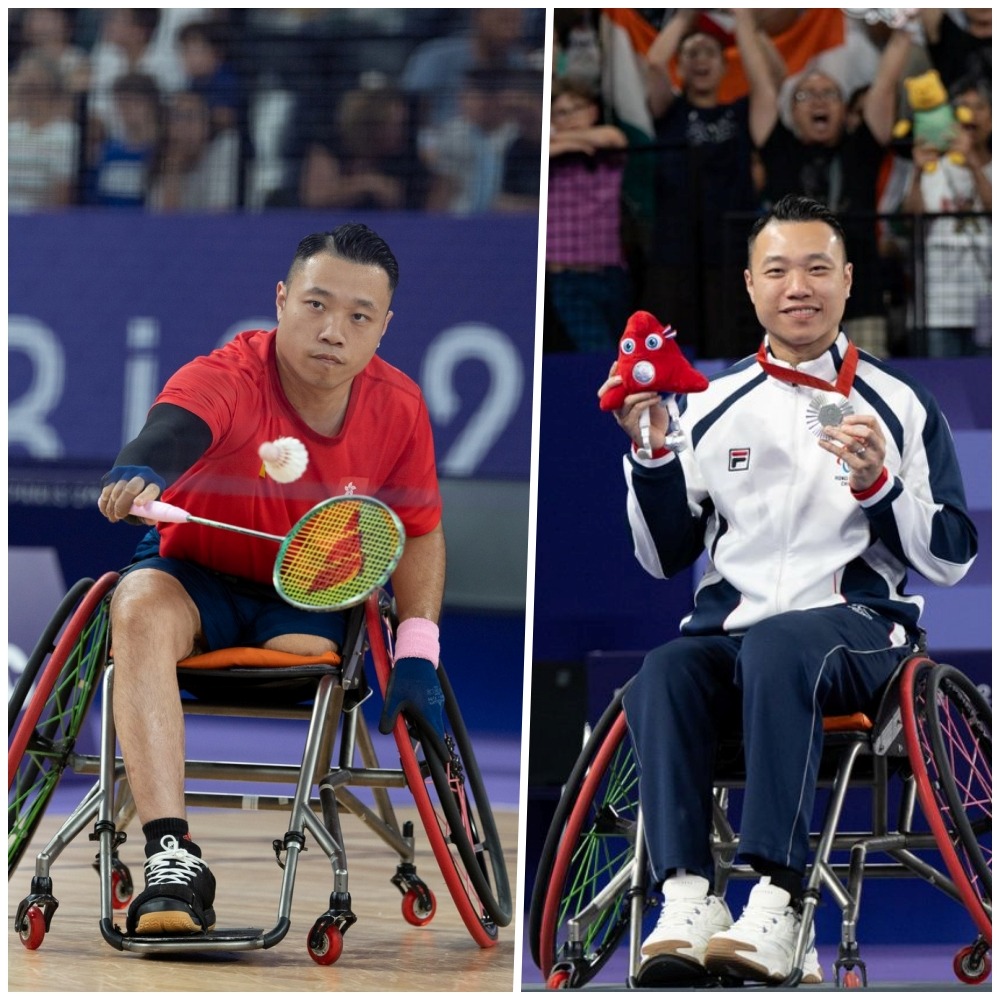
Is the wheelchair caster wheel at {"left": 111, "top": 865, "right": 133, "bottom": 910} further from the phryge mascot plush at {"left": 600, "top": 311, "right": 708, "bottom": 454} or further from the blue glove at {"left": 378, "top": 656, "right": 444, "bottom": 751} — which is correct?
the phryge mascot plush at {"left": 600, "top": 311, "right": 708, "bottom": 454}

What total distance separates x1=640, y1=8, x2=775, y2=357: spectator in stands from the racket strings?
3.41 feet

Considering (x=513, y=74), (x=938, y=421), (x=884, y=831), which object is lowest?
(x=884, y=831)

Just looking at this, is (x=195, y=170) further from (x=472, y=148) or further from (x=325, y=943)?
(x=325, y=943)

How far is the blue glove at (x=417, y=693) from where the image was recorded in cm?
283

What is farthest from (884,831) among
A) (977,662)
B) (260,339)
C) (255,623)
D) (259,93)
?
(259,93)

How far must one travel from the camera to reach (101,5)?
2.85 meters

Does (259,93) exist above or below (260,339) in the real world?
above

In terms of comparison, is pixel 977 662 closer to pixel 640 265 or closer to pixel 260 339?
pixel 640 265

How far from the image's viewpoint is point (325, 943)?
267 cm

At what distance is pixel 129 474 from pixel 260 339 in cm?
35

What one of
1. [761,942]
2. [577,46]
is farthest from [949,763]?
[577,46]

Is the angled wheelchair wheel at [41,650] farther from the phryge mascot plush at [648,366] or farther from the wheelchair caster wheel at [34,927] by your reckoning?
the phryge mascot plush at [648,366]

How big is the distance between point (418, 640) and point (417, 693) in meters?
0.09

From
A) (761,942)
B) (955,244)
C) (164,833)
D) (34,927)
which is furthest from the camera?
(955,244)
